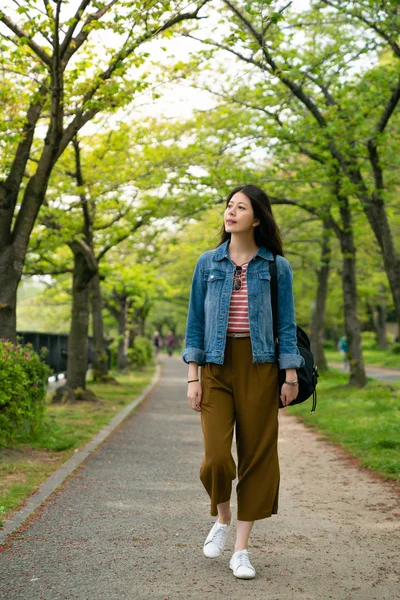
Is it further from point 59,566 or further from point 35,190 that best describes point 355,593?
point 35,190

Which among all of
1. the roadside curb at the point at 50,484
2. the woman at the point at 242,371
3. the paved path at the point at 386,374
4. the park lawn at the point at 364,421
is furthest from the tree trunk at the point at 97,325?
the woman at the point at 242,371

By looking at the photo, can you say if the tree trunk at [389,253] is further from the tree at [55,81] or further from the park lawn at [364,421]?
the tree at [55,81]

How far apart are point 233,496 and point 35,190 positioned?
203 inches

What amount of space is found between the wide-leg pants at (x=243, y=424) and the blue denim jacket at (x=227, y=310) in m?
0.08

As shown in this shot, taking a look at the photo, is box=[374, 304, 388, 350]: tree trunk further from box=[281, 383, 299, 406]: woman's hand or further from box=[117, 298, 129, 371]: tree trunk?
box=[281, 383, 299, 406]: woman's hand

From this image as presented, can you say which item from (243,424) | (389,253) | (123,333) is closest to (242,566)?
(243,424)

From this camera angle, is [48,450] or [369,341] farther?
[369,341]

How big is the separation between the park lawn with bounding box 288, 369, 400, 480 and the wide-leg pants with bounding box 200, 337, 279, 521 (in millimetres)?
3518

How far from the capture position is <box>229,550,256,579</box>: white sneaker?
13.2ft

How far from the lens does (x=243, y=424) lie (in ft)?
13.7

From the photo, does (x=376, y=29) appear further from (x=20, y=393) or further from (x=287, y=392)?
(x=287, y=392)

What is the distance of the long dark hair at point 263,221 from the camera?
4.30 metres

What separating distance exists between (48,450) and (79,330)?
7591 millimetres

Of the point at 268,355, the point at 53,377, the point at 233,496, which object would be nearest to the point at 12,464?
the point at 233,496
